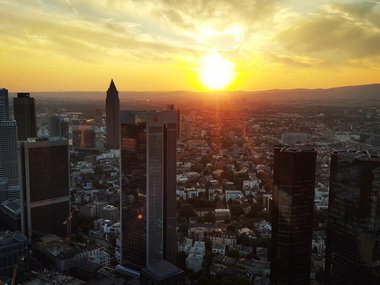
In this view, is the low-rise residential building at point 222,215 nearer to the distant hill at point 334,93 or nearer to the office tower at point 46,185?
the office tower at point 46,185

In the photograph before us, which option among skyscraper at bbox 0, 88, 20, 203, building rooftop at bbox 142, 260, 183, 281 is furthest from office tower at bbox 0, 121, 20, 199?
building rooftop at bbox 142, 260, 183, 281

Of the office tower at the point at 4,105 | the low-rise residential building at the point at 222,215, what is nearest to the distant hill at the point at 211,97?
the office tower at the point at 4,105

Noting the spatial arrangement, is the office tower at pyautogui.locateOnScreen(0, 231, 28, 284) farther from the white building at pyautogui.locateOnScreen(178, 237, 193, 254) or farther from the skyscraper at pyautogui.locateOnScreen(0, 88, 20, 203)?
the skyscraper at pyautogui.locateOnScreen(0, 88, 20, 203)

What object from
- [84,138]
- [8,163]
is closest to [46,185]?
Answer: [8,163]

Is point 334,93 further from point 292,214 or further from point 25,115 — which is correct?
point 25,115

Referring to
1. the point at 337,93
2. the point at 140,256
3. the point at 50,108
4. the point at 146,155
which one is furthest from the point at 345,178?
the point at 50,108
